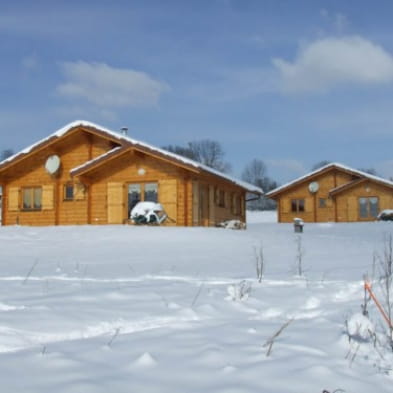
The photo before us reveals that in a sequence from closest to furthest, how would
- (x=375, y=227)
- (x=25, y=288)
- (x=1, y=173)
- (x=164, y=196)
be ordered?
1. (x=25, y=288)
2. (x=164, y=196)
3. (x=1, y=173)
4. (x=375, y=227)

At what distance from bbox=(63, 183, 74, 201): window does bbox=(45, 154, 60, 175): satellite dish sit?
81cm

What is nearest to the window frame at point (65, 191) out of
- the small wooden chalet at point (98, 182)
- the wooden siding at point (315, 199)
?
the small wooden chalet at point (98, 182)

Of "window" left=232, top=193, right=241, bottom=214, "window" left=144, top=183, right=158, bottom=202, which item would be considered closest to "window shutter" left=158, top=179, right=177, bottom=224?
"window" left=144, top=183, right=158, bottom=202

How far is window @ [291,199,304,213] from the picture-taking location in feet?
121

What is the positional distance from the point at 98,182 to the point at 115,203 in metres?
1.22

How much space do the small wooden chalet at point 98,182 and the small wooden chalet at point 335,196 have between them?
14.3 meters

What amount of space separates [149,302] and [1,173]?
19.7m

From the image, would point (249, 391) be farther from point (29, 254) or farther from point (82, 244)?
point (82, 244)

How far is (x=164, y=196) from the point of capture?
65.9 ft

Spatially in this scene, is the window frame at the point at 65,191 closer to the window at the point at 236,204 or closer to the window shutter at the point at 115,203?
the window shutter at the point at 115,203

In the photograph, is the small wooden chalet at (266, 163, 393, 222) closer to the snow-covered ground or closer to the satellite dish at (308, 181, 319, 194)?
the satellite dish at (308, 181, 319, 194)

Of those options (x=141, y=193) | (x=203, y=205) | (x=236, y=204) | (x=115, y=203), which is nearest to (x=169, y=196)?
(x=141, y=193)

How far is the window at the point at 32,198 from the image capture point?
22.2 meters

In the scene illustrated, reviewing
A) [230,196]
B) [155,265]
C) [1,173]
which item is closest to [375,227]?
[230,196]
